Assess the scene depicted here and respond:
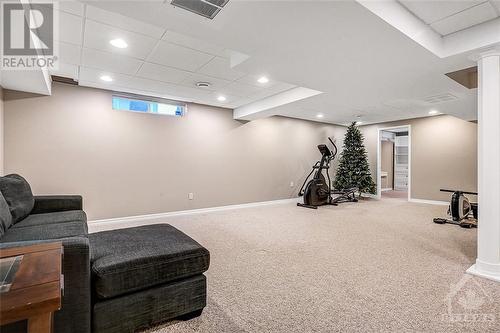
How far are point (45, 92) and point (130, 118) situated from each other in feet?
4.19

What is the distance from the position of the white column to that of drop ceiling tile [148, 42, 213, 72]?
2969mm

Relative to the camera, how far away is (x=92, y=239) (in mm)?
1971

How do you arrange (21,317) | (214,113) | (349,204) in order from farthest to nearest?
1. (349,204)
2. (214,113)
3. (21,317)

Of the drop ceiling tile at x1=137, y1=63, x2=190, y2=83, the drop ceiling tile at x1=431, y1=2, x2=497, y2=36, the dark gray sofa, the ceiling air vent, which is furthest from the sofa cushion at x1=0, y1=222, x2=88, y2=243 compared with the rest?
the ceiling air vent

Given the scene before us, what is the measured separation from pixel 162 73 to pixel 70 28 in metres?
1.31

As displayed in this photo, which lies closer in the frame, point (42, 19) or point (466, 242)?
point (42, 19)

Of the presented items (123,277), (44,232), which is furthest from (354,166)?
(44,232)

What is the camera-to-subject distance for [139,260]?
1.61m

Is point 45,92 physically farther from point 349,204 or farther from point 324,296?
point 349,204

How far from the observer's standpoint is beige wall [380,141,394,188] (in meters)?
9.95

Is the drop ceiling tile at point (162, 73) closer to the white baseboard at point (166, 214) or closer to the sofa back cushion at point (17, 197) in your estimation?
the sofa back cushion at point (17, 197)

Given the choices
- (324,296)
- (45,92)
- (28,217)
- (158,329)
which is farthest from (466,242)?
(45,92)

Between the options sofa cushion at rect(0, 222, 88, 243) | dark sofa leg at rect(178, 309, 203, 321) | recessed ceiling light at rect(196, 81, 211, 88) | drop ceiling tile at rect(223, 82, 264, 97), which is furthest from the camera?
drop ceiling tile at rect(223, 82, 264, 97)

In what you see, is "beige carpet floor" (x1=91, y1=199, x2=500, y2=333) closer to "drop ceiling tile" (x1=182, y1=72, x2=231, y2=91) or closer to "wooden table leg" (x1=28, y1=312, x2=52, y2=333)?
"wooden table leg" (x1=28, y1=312, x2=52, y2=333)
